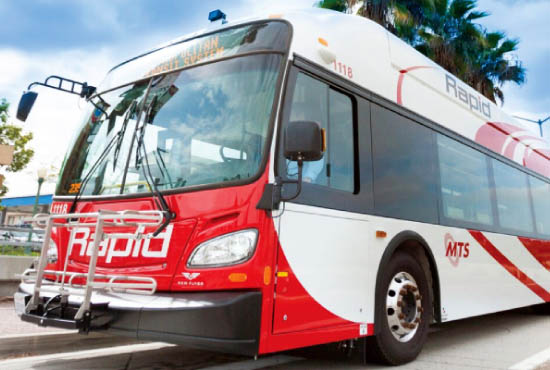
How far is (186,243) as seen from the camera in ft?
11.3

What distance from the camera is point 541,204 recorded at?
8.61 metres

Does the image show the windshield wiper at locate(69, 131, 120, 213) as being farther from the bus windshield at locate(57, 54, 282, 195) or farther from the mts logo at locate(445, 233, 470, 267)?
the mts logo at locate(445, 233, 470, 267)

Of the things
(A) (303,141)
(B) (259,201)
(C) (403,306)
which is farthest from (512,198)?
(B) (259,201)

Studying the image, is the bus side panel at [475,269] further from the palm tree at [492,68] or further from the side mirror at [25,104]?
the palm tree at [492,68]

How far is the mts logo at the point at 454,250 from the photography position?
215 inches

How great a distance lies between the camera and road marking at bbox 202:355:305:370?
4340 mm

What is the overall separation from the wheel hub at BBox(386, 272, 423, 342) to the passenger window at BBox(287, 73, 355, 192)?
1.07 meters

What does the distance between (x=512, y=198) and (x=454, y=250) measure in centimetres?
249

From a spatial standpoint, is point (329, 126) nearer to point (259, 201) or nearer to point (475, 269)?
point (259, 201)

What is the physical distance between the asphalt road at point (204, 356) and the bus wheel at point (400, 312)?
0.17 metres

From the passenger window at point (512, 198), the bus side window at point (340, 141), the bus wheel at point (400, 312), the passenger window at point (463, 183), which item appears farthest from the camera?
the passenger window at point (512, 198)

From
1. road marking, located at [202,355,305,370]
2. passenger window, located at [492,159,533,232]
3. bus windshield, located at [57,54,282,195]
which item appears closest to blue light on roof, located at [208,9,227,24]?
bus windshield, located at [57,54,282,195]

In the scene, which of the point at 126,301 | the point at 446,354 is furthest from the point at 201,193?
the point at 446,354

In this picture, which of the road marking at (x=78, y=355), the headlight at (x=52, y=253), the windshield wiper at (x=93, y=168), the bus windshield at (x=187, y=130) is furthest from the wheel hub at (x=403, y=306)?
the headlight at (x=52, y=253)
